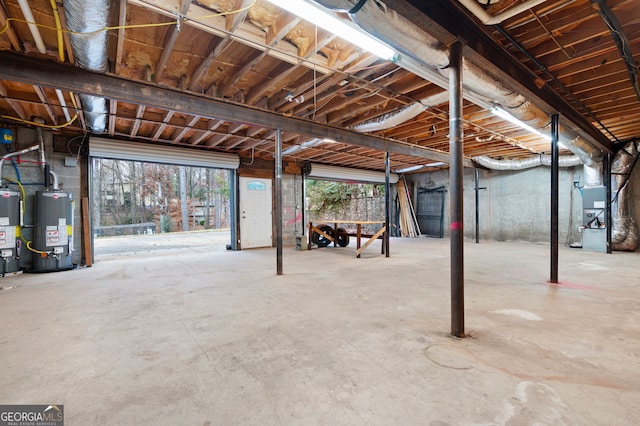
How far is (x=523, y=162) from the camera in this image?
8453mm

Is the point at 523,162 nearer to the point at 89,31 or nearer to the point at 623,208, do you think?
the point at 623,208

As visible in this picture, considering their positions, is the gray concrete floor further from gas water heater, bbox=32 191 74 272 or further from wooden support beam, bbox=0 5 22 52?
wooden support beam, bbox=0 5 22 52

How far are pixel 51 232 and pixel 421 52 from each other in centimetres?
623

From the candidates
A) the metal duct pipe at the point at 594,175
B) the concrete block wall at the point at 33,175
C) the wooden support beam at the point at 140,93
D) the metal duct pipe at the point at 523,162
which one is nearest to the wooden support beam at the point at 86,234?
the concrete block wall at the point at 33,175

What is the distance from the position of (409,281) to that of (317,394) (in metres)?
2.82

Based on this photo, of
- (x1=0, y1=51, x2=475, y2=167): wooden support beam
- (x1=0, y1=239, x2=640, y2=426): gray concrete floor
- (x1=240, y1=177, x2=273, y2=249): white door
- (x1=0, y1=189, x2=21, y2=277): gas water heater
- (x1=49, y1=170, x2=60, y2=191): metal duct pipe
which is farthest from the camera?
(x1=240, y1=177, x2=273, y2=249): white door

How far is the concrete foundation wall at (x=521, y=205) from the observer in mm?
8068

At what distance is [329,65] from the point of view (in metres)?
3.29

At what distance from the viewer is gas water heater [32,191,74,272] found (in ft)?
15.7

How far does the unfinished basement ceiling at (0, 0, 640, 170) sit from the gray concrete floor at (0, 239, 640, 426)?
2403 millimetres

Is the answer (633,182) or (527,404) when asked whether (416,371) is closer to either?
(527,404)

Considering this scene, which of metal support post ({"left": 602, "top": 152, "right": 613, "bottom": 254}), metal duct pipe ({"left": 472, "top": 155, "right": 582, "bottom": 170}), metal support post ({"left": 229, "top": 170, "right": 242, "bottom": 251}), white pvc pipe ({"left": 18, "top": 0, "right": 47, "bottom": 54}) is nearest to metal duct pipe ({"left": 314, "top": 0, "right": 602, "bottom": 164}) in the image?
white pvc pipe ({"left": 18, "top": 0, "right": 47, "bottom": 54})

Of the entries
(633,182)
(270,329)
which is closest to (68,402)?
(270,329)

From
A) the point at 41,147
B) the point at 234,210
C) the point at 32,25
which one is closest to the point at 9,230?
the point at 41,147
